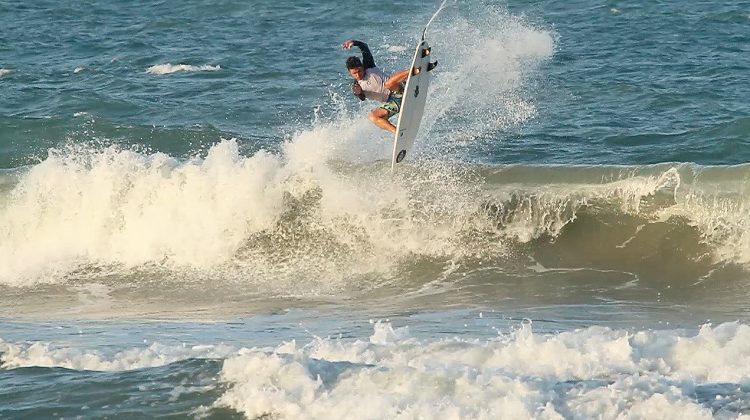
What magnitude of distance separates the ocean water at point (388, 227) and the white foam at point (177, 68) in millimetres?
77

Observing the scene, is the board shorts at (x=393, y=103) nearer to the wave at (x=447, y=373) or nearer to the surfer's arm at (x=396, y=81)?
the surfer's arm at (x=396, y=81)

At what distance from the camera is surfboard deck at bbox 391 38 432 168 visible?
13.3 metres

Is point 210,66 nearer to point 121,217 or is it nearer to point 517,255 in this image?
point 121,217

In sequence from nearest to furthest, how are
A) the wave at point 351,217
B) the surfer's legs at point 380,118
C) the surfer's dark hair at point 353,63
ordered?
1. the surfer's dark hair at point 353,63
2. the surfer's legs at point 380,118
3. the wave at point 351,217

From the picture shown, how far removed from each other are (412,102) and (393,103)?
0.75ft

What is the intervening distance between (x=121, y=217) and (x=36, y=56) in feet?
39.7

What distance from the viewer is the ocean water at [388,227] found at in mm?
8266

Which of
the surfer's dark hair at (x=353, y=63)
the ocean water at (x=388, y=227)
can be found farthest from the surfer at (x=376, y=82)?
the ocean water at (x=388, y=227)

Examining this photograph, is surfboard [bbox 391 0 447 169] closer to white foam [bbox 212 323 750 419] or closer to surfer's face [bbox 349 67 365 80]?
surfer's face [bbox 349 67 365 80]

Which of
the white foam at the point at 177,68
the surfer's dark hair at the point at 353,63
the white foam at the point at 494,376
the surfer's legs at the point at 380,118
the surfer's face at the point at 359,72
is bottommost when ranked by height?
the white foam at the point at 494,376

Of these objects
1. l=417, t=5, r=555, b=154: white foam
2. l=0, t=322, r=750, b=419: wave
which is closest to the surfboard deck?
l=417, t=5, r=555, b=154: white foam

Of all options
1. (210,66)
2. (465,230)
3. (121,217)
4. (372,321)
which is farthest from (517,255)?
(210,66)

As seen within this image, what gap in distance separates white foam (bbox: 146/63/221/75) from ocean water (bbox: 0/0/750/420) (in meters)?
0.08

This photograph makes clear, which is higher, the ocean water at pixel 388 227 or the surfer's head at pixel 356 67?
the surfer's head at pixel 356 67
